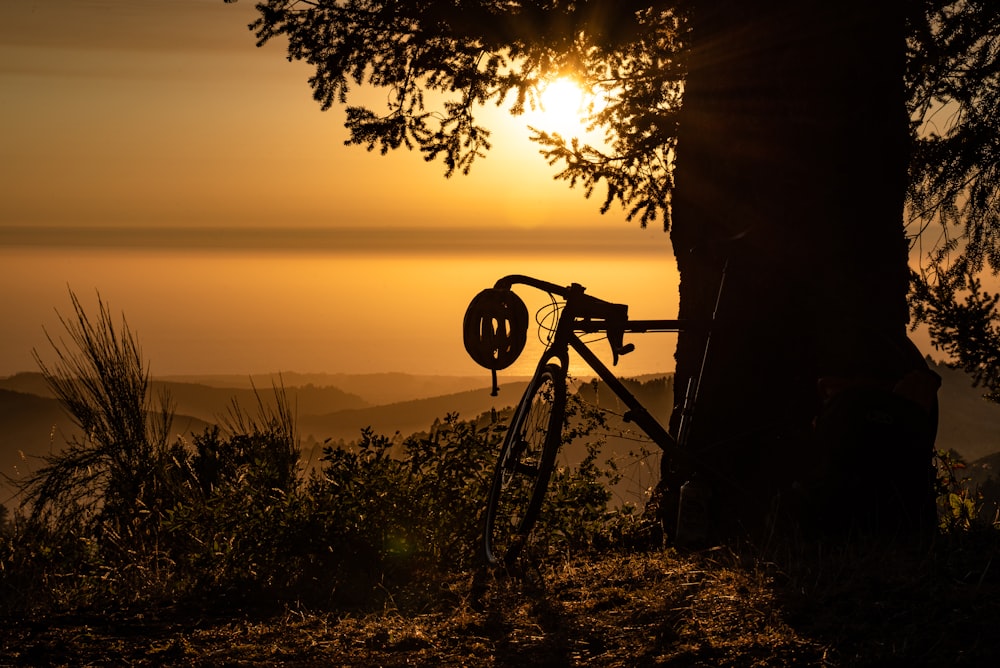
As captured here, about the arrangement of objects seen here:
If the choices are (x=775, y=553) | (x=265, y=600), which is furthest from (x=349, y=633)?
(x=775, y=553)

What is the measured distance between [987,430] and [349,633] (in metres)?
199

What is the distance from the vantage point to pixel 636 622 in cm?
443

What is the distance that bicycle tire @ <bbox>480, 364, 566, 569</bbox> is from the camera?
563 centimetres

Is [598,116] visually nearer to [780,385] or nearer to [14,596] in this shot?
[780,385]

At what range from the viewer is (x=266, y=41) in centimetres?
789

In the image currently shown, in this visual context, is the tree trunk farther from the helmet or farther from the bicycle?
the helmet

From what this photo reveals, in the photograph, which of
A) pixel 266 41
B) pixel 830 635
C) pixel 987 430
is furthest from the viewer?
pixel 987 430

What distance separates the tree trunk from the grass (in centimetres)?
80

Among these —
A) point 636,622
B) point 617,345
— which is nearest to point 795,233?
→ point 617,345

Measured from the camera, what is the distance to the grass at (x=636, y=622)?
12.6 feet

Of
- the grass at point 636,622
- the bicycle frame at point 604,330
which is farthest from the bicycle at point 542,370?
the grass at point 636,622

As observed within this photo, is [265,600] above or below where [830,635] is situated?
below

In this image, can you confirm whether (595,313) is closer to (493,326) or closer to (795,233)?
(493,326)

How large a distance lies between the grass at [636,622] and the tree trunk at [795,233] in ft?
2.63
